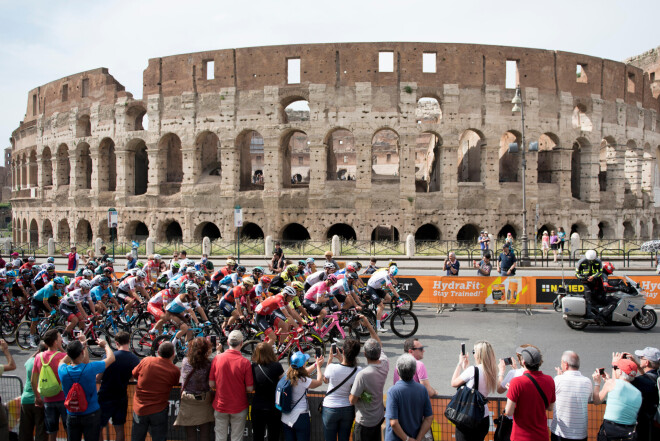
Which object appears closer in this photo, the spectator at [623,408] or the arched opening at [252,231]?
the spectator at [623,408]

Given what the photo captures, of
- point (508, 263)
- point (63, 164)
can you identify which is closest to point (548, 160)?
point (508, 263)

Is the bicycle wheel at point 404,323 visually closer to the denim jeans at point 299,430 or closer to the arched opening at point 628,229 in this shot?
the denim jeans at point 299,430

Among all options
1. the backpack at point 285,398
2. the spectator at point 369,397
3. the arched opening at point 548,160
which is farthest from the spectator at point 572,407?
the arched opening at point 548,160

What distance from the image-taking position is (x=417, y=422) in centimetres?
509

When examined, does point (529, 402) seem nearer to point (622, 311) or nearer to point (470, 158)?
point (622, 311)

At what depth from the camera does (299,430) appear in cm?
564

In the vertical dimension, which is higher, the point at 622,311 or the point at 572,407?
the point at 572,407

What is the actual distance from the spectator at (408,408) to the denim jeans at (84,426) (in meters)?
3.25

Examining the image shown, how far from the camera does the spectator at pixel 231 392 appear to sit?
577 cm

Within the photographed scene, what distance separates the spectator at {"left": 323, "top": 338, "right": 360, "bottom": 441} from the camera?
551 cm

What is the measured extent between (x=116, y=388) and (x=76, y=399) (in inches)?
20.4

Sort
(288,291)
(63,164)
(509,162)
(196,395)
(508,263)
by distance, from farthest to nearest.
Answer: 1. (63,164)
2. (509,162)
3. (508,263)
4. (288,291)
5. (196,395)

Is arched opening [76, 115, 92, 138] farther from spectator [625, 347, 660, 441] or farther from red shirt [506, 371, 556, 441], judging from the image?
spectator [625, 347, 660, 441]

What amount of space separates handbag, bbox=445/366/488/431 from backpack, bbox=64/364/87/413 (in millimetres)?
3879
